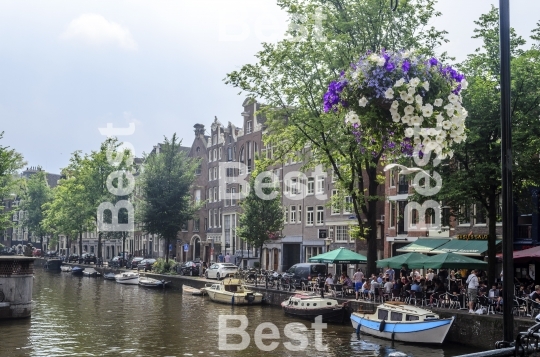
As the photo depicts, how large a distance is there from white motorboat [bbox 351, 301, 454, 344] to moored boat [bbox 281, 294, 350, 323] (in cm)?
307

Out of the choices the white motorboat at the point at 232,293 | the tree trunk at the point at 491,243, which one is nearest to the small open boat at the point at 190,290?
the white motorboat at the point at 232,293

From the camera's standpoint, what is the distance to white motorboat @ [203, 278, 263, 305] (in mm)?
41875

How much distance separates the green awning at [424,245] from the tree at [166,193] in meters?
29.3

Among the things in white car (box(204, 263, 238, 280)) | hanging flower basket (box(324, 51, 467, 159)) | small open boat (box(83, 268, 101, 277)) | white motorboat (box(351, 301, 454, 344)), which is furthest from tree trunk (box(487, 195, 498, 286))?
small open boat (box(83, 268, 101, 277))

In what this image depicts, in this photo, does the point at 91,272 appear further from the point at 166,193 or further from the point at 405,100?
the point at 405,100

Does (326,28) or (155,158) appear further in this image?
(155,158)

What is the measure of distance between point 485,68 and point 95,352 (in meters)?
22.4

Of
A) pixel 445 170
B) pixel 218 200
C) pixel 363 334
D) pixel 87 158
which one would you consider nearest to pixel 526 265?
pixel 445 170

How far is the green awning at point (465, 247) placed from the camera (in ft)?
119

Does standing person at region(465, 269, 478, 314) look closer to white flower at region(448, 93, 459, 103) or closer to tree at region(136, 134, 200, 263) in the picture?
white flower at region(448, 93, 459, 103)

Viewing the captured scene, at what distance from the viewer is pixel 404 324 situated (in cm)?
2748

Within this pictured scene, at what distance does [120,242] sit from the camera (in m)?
105

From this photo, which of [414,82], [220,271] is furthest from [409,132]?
[220,271]

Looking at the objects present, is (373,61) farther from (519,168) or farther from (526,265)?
(526,265)
